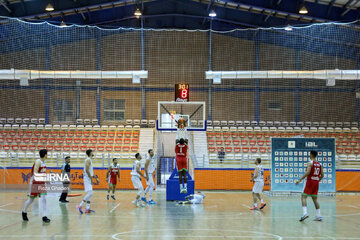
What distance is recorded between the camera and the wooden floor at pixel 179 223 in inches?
383

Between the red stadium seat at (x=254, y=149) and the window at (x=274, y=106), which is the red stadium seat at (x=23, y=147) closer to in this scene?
the red stadium seat at (x=254, y=149)

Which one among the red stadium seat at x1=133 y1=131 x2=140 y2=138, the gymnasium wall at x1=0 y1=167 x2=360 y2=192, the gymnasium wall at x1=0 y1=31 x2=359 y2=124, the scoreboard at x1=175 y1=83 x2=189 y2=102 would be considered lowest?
the gymnasium wall at x1=0 y1=167 x2=360 y2=192

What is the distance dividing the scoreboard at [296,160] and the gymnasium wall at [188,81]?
13238mm

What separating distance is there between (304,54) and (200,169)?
14.5 m

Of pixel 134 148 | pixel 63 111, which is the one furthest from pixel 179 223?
pixel 63 111

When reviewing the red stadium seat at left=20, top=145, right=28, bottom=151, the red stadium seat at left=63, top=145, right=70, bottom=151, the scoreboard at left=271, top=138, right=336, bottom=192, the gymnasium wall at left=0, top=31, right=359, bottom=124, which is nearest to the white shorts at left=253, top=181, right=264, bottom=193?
the scoreboard at left=271, top=138, right=336, bottom=192

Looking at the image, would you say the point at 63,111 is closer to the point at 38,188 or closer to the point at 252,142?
the point at 252,142

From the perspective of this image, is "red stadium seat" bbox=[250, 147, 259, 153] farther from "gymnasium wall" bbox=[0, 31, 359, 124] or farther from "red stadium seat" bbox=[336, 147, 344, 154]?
"red stadium seat" bbox=[336, 147, 344, 154]

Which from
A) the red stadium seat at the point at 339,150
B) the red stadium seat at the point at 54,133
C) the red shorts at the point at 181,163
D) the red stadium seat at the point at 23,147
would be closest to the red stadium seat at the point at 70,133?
the red stadium seat at the point at 54,133

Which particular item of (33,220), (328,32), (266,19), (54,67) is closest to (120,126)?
(54,67)

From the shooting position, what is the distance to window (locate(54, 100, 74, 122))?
33.7 metres

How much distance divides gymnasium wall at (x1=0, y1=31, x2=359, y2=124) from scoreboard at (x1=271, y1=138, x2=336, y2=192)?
43.4 ft

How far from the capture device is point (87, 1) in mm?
31500

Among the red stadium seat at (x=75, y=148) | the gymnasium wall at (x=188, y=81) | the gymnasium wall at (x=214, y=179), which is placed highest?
the gymnasium wall at (x=188, y=81)
